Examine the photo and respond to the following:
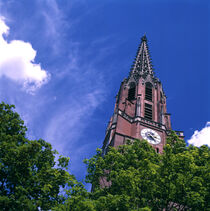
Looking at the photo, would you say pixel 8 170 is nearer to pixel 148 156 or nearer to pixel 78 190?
pixel 78 190

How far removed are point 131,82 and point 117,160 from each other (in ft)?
98.5

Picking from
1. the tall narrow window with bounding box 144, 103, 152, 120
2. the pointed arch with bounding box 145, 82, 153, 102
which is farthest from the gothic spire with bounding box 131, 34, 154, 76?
the tall narrow window with bounding box 144, 103, 152, 120

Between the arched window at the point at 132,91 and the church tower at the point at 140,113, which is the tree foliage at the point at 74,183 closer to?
the church tower at the point at 140,113

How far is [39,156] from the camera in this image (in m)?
12.9

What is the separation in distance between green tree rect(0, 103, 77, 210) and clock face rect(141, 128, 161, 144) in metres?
20.6

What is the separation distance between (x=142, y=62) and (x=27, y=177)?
44536mm

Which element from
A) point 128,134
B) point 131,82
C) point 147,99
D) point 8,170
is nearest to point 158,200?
point 8,170

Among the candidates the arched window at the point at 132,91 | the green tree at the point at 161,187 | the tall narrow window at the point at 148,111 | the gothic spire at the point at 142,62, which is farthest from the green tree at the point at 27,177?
the gothic spire at the point at 142,62

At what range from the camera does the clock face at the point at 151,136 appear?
107 ft

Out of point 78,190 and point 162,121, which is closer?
point 78,190

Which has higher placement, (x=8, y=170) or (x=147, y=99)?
(x=147, y=99)

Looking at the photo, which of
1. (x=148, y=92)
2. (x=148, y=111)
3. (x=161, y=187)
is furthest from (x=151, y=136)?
(x=161, y=187)

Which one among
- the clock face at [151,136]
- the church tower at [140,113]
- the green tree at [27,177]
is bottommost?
the green tree at [27,177]

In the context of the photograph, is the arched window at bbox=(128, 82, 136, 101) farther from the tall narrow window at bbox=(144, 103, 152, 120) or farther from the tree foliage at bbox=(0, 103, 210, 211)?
the tree foliage at bbox=(0, 103, 210, 211)
